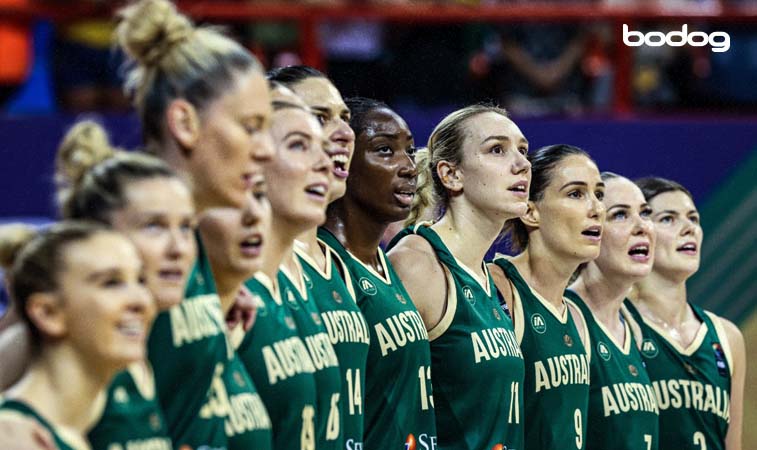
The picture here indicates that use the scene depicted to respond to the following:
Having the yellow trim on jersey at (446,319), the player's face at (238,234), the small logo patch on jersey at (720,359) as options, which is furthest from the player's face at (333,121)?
the small logo patch on jersey at (720,359)

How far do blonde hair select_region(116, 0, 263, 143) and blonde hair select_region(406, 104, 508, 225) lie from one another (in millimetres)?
1726

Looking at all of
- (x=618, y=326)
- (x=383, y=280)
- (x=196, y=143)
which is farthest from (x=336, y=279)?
(x=618, y=326)

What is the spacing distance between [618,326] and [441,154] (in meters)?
1.25

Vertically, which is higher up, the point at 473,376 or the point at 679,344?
the point at 679,344

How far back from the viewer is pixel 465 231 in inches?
183

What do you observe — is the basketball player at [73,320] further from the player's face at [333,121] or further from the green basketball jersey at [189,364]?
the player's face at [333,121]

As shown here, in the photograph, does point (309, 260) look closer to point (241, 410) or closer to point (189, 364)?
point (241, 410)

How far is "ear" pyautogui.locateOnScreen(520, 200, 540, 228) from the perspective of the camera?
501cm

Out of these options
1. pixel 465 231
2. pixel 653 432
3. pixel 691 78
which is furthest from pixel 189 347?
pixel 691 78

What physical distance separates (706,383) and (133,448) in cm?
343

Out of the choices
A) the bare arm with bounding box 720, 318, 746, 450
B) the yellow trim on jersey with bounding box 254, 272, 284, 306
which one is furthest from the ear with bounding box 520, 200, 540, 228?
the yellow trim on jersey with bounding box 254, 272, 284, 306

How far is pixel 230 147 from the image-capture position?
2.99 meters

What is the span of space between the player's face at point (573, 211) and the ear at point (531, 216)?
0.01 metres

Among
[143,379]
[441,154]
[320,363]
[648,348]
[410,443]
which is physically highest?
[441,154]
